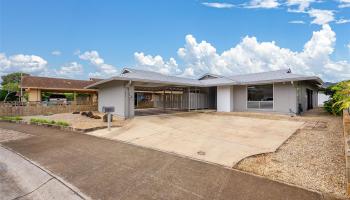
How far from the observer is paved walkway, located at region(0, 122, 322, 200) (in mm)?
3617

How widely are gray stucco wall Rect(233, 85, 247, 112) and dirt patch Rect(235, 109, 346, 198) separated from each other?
9082 millimetres

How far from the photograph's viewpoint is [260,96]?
15398 mm

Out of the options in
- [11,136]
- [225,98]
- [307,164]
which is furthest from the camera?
[225,98]

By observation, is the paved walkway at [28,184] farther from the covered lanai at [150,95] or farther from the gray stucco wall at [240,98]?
the gray stucco wall at [240,98]

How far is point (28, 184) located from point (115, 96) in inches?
382

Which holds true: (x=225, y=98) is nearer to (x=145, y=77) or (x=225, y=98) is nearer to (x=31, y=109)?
(x=145, y=77)

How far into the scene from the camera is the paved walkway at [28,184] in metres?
3.80

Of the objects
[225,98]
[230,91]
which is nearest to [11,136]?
[225,98]

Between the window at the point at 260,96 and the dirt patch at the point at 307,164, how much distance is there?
797cm

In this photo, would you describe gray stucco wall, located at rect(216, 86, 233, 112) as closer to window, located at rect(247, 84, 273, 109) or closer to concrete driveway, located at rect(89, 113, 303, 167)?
window, located at rect(247, 84, 273, 109)

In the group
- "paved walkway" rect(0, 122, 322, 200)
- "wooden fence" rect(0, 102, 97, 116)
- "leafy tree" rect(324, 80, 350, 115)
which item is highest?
"leafy tree" rect(324, 80, 350, 115)

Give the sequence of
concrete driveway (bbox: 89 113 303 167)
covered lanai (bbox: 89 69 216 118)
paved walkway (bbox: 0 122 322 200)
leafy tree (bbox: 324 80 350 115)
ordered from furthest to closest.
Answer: covered lanai (bbox: 89 69 216 118), concrete driveway (bbox: 89 113 303 167), paved walkway (bbox: 0 122 322 200), leafy tree (bbox: 324 80 350 115)

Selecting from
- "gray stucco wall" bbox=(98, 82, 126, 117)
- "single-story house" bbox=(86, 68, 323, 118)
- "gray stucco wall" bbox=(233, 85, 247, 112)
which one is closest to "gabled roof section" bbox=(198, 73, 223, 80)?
"single-story house" bbox=(86, 68, 323, 118)

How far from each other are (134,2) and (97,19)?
435 cm
